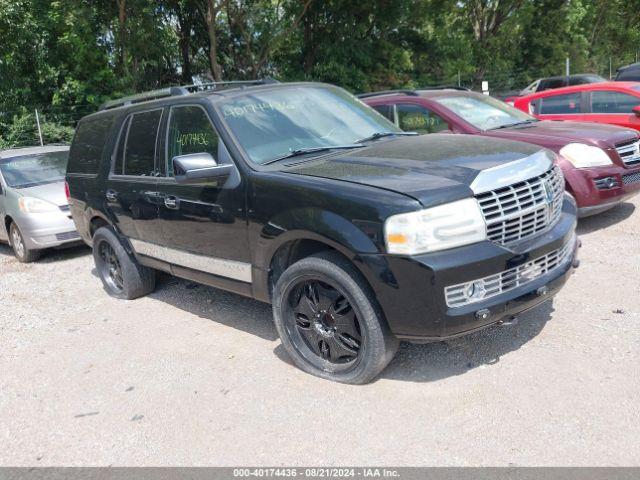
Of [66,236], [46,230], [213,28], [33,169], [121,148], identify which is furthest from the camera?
[213,28]

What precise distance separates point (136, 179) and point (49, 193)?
12.2 ft

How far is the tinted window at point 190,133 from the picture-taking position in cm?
432

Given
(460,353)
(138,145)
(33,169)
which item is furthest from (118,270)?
(33,169)

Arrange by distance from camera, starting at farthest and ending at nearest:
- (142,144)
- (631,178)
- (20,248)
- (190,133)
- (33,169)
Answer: (33,169) → (20,248) → (631,178) → (142,144) → (190,133)

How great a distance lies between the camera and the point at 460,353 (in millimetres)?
3955

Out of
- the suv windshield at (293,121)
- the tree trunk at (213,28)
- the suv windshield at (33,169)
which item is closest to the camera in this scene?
the suv windshield at (293,121)

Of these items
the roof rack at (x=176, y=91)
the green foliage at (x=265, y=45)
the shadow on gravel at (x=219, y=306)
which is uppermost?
the green foliage at (x=265, y=45)

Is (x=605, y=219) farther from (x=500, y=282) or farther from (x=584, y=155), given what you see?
(x=500, y=282)

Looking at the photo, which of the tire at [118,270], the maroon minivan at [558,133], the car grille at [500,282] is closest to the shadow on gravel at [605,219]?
the maroon minivan at [558,133]

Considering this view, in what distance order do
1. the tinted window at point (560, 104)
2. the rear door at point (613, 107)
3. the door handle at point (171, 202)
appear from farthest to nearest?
1. the tinted window at point (560, 104)
2. the rear door at point (613, 107)
3. the door handle at point (171, 202)

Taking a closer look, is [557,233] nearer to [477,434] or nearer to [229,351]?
[477,434]

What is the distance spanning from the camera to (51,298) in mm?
6324

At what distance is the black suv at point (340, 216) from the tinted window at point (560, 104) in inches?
218

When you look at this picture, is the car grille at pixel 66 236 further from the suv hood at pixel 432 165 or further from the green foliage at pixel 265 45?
the green foliage at pixel 265 45
